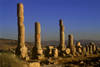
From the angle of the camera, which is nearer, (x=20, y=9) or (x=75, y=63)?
(x=75, y=63)

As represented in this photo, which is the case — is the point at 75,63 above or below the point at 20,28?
below

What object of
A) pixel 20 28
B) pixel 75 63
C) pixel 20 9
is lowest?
pixel 75 63

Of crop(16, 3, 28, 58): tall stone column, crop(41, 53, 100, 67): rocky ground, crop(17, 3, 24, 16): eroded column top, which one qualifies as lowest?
crop(41, 53, 100, 67): rocky ground

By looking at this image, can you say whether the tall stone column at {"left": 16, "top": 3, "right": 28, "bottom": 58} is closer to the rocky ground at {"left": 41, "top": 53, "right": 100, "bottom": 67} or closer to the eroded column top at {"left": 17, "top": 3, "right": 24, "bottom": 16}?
the eroded column top at {"left": 17, "top": 3, "right": 24, "bottom": 16}

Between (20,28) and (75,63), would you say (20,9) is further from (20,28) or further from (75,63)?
(75,63)

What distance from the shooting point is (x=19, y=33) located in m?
16.5

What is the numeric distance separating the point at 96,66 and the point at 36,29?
29.4 feet

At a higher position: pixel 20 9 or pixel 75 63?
pixel 20 9

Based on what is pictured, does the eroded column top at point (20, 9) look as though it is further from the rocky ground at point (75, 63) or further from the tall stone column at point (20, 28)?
the rocky ground at point (75, 63)

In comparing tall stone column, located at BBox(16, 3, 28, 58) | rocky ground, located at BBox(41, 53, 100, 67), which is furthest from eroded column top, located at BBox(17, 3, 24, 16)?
rocky ground, located at BBox(41, 53, 100, 67)

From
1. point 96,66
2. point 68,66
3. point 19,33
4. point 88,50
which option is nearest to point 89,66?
point 96,66

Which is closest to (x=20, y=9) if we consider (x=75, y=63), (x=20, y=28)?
(x=20, y=28)

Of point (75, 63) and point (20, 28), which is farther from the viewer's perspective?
point (20, 28)

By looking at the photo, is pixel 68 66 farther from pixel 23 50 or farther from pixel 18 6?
pixel 18 6
